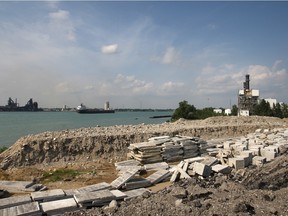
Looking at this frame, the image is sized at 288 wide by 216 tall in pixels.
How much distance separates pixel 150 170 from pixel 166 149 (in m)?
1.77

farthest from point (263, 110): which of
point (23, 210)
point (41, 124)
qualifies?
point (23, 210)

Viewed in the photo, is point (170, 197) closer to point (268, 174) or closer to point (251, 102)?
point (268, 174)

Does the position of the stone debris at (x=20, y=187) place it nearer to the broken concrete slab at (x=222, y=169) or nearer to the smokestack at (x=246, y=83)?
the broken concrete slab at (x=222, y=169)

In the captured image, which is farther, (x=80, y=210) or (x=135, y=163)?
(x=135, y=163)

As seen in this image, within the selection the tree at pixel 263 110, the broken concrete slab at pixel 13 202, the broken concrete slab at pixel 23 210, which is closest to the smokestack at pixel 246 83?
the tree at pixel 263 110

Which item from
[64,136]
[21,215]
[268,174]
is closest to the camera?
[21,215]

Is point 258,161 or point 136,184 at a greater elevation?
point 258,161

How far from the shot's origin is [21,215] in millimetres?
6645

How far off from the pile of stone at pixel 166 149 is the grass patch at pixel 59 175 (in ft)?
9.15

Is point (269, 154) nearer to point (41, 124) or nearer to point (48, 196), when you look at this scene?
point (48, 196)

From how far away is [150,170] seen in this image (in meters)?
12.2

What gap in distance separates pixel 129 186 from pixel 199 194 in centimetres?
302

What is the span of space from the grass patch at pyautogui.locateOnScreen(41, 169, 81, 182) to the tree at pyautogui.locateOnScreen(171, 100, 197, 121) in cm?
2948

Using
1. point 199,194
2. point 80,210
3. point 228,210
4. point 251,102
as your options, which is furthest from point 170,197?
point 251,102
